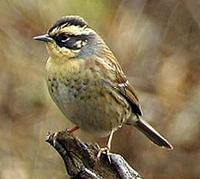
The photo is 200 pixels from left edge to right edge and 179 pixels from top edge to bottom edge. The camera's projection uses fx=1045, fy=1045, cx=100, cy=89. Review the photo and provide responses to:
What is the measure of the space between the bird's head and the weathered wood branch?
0.71 meters

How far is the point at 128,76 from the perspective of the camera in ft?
30.3

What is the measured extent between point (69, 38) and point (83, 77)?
0.27 metres

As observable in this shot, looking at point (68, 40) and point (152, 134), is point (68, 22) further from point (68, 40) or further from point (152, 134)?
point (152, 134)

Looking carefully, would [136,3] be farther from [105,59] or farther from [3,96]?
[105,59]

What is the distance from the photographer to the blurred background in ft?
30.2

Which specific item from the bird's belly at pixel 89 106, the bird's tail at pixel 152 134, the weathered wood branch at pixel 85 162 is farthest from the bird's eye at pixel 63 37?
the bird's tail at pixel 152 134

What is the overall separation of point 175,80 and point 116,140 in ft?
2.44

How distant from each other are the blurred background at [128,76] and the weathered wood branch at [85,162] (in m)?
2.82

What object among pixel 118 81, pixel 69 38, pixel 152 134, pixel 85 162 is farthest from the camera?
pixel 152 134

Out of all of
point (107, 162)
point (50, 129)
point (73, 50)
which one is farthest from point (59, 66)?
point (50, 129)

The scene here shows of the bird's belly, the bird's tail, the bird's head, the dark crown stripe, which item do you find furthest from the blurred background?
Result: the dark crown stripe

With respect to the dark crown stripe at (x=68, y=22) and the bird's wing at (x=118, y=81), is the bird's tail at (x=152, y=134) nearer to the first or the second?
the bird's wing at (x=118, y=81)

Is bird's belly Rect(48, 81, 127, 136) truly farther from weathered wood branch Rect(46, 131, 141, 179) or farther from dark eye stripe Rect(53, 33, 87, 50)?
weathered wood branch Rect(46, 131, 141, 179)

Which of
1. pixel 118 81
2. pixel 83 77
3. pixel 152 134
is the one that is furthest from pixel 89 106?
pixel 152 134
